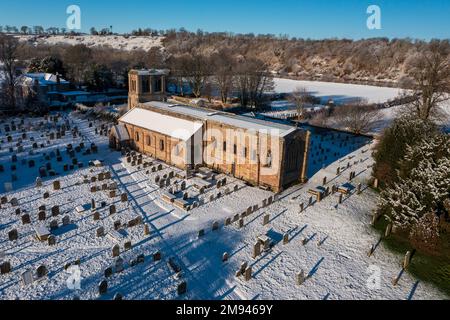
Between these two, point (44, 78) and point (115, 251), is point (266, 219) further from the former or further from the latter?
point (44, 78)

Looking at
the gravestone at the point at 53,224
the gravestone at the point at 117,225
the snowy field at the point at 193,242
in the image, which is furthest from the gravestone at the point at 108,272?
the gravestone at the point at 53,224

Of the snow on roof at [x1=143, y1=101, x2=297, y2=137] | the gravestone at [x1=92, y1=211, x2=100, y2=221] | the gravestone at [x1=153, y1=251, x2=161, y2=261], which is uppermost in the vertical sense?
the snow on roof at [x1=143, y1=101, x2=297, y2=137]

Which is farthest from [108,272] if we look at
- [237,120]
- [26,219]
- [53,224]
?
[237,120]

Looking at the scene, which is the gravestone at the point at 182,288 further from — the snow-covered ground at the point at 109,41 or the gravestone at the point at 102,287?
the snow-covered ground at the point at 109,41

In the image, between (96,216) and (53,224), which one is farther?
(96,216)

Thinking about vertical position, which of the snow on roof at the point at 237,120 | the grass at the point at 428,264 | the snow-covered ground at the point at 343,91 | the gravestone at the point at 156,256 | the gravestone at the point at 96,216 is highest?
the snow on roof at the point at 237,120

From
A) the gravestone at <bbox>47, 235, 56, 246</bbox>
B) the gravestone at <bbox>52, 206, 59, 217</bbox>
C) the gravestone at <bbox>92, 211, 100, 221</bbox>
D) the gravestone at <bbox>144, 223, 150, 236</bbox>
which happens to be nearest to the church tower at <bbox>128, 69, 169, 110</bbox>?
the gravestone at <bbox>52, 206, 59, 217</bbox>

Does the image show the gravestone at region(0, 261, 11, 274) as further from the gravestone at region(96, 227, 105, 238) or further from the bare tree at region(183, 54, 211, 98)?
the bare tree at region(183, 54, 211, 98)
